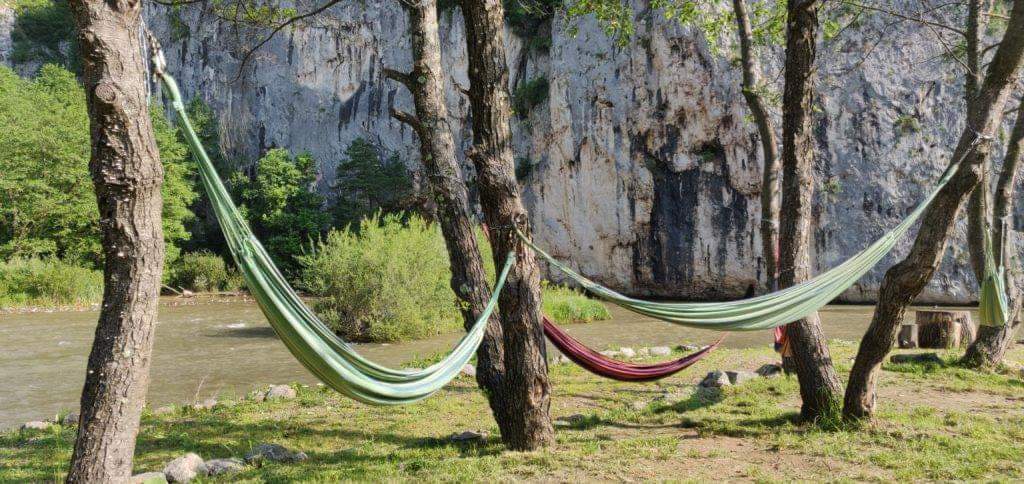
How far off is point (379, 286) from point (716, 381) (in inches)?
225

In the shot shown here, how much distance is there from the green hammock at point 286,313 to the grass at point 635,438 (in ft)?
2.08

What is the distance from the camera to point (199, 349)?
921cm

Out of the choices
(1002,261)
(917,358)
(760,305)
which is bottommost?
(917,358)

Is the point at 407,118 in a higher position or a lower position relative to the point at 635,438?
higher

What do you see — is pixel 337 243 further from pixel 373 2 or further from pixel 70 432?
pixel 373 2

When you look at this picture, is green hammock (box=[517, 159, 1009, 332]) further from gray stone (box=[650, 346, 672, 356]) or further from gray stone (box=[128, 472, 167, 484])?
gray stone (box=[650, 346, 672, 356])

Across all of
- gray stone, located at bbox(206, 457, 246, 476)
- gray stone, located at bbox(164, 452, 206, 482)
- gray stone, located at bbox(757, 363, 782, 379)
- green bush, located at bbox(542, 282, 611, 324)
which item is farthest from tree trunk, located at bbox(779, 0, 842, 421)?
green bush, located at bbox(542, 282, 611, 324)

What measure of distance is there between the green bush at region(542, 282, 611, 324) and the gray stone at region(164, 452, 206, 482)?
A: 929 centimetres

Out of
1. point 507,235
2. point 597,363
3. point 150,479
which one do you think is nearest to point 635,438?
point 597,363

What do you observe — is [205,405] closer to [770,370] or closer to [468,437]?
[468,437]

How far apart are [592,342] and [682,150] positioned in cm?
968

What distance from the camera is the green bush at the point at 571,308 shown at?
12.4m

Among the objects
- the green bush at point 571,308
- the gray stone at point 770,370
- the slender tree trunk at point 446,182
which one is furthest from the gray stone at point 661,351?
the green bush at point 571,308

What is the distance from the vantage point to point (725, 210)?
17.2m
